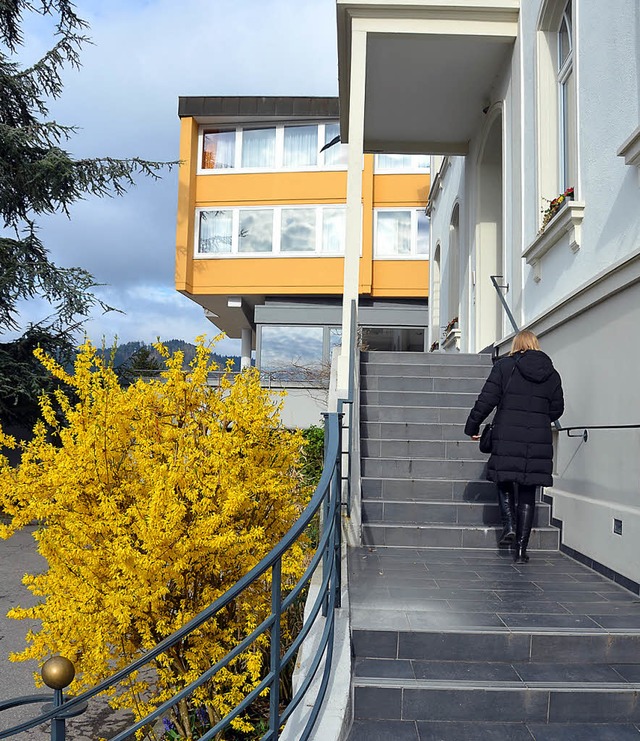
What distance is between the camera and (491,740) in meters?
2.87

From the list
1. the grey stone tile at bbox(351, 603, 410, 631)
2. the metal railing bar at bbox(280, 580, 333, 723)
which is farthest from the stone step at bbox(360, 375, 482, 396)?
the metal railing bar at bbox(280, 580, 333, 723)

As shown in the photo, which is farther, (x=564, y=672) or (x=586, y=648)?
(x=586, y=648)

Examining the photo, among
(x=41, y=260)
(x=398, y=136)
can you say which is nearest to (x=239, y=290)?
(x=41, y=260)

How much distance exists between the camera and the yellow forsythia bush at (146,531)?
386 cm

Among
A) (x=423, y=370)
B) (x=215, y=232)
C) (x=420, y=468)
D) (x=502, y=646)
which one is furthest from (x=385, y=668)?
(x=215, y=232)

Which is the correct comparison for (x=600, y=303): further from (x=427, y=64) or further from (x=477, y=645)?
(x=427, y=64)

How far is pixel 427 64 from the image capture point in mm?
8859

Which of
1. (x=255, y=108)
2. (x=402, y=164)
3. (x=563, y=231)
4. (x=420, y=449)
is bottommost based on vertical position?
(x=420, y=449)

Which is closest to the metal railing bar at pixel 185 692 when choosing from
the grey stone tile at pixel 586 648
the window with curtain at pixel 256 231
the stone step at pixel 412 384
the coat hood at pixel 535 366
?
the grey stone tile at pixel 586 648

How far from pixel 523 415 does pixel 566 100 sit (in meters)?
3.46

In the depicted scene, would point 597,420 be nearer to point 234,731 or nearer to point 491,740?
point 491,740

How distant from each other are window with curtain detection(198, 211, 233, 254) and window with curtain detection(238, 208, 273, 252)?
1.15ft

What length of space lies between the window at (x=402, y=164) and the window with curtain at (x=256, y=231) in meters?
3.39

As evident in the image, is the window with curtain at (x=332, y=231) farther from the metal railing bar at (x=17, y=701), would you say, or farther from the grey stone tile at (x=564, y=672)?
the metal railing bar at (x=17, y=701)
